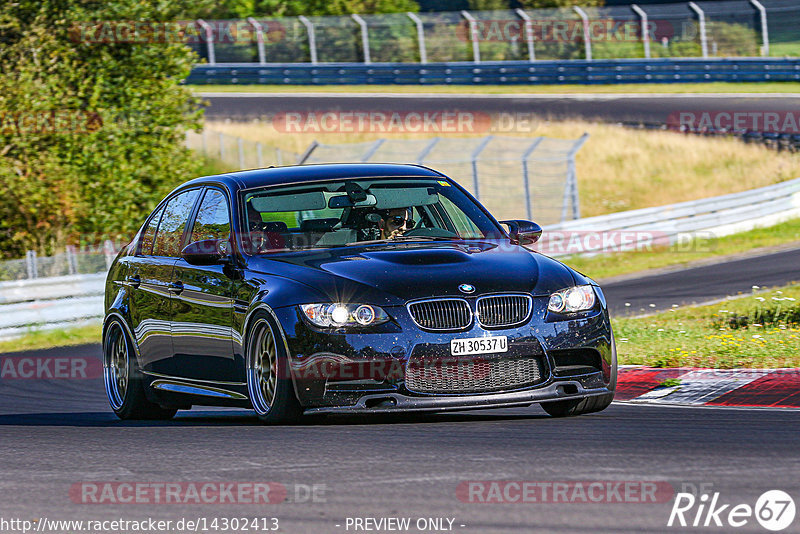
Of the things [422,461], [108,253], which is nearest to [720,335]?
[422,461]

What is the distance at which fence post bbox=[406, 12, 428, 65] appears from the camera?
158ft

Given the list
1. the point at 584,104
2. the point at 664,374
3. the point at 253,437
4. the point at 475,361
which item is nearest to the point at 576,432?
the point at 475,361

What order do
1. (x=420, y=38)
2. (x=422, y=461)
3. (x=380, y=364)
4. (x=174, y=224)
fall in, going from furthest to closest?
(x=420, y=38) → (x=174, y=224) → (x=380, y=364) → (x=422, y=461)

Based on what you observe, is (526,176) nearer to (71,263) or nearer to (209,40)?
(71,263)

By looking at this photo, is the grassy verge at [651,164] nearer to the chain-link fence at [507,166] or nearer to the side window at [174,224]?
the chain-link fence at [507,166]

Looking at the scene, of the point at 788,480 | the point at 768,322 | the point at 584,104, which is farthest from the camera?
the point at 584,104

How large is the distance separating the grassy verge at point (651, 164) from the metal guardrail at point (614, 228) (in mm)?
4177

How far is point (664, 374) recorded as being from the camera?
34.2 feet

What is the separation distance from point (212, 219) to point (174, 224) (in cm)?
63

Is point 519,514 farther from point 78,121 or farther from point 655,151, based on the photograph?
point 655,151

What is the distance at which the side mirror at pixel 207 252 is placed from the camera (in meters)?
8.74

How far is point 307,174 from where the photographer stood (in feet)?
30.1

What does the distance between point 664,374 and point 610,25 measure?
36.3 meters

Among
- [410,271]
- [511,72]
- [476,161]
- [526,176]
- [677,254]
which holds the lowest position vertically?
[677,254]
